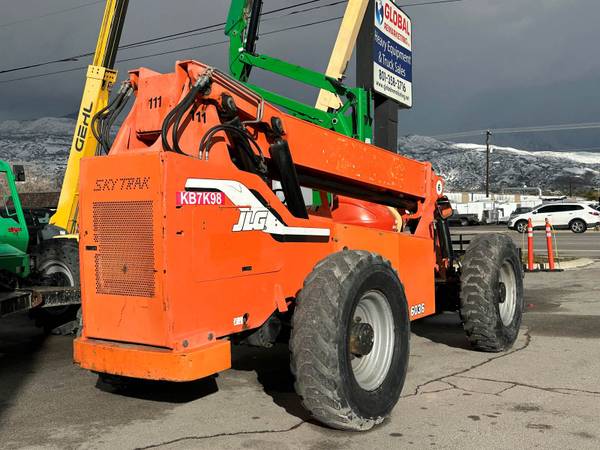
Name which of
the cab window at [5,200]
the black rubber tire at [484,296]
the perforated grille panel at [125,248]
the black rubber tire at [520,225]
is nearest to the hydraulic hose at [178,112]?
the perforated grille panel at [125,248]

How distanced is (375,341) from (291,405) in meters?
0.88

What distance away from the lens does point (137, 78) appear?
5117 mm

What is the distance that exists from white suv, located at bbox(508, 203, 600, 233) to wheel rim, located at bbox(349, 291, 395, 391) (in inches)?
1368

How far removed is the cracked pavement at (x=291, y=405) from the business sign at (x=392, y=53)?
7.39 meters

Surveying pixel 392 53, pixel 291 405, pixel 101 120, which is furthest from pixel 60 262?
pixel 392 53

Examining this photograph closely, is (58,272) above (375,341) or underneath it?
above

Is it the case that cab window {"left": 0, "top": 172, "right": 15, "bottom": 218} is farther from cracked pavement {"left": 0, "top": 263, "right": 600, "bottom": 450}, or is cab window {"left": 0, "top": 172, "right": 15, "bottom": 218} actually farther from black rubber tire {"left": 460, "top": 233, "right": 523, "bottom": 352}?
black rubber tire {"left": 460, "top": 233, "right": 523, "bottom": 352}

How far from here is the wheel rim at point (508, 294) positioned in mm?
7734

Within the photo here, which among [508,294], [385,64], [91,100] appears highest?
[385,64]

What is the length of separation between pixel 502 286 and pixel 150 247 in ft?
15.2

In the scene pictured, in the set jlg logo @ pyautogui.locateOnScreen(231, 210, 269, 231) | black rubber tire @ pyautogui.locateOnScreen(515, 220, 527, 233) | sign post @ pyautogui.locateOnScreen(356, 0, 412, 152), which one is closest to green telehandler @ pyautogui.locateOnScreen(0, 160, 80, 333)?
jlg logo @ pyautogui.locateOnScreen(231, 210, 269, 231)

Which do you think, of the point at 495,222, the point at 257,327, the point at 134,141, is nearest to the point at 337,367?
the point at 257,327

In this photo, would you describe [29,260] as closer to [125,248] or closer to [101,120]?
[101,120]

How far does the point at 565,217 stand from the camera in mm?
39594
